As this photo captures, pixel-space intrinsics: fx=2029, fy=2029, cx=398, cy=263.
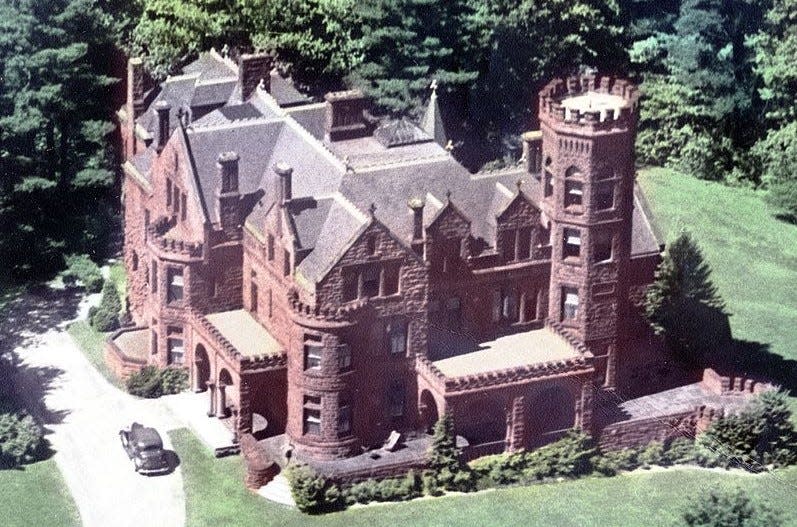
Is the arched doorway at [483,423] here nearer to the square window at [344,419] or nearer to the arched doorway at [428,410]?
the arched doorway at [428,410]

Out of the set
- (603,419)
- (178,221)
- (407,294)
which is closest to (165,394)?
(178,221)

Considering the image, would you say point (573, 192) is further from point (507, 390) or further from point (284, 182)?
Answer: point (284, 182)

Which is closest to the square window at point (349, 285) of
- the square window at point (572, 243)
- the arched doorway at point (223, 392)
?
the arched doorway at point (223, 392)

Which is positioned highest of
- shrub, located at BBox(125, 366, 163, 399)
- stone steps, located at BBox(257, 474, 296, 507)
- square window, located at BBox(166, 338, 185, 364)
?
square window, located at BBox(166, 338, 185, 364)

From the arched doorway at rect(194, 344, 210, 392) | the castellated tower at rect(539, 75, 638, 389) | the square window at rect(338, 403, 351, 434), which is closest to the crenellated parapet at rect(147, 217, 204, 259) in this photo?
the arched doorway at rect(194, 344, 210, 392)

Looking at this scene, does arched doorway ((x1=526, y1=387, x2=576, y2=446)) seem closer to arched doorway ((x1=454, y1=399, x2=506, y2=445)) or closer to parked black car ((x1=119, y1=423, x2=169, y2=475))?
arched doorway ((x1=454, y1=399, x2=506, y2=445))

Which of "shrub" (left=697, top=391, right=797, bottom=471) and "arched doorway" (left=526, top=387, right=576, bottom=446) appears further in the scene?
"shrub" (left=697, top=391, right=797, bottom=471)

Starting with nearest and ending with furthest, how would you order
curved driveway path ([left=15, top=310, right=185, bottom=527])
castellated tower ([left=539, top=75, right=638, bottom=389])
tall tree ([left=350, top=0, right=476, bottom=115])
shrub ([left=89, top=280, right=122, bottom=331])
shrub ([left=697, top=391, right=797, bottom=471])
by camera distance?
curved driveway path ([left=15, top=310, right=185, bottom=527])
castellated tower ([left=539, top=75, right=638, bottom=389])
shrub ([left=697, top=391, right=797, bottom=471])
shrub ([left=89, top=280, right=122, bottom=331])
tall tree ([left=350, top=0, right=476, bottom=115])

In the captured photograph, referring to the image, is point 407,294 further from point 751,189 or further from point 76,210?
point 751,189
